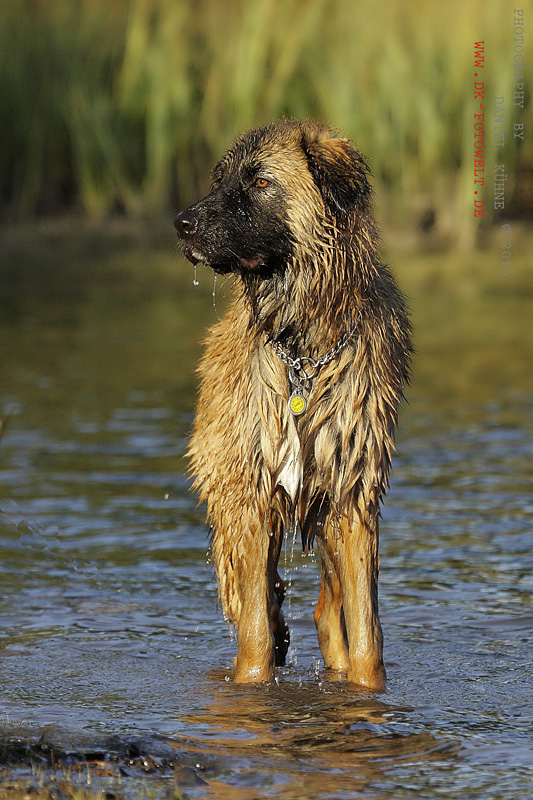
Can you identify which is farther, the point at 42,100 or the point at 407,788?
the point at 42,100

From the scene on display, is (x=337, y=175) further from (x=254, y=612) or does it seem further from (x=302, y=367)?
(x=254, y=612)

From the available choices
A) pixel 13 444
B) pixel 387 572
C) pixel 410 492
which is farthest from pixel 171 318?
pixel 387 572

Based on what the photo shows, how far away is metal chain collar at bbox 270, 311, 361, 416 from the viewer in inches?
211

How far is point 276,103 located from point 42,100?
3152 millimetres

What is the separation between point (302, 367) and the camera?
5430 mm

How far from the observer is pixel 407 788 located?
14.3ft

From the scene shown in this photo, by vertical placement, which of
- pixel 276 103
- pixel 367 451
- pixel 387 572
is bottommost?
pixel 387 572

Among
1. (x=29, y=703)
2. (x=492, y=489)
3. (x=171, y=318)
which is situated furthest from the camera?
(x=171, y=318)

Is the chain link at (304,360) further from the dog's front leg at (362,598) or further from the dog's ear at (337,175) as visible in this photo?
the dog's front leg at (362,598)

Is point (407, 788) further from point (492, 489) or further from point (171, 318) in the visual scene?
point (171, 318)

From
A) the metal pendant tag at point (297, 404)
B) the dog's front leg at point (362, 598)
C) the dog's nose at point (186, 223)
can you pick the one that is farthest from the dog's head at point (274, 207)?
the dog's front leg at point (362, 598)

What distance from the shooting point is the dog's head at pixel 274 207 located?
17.0ft

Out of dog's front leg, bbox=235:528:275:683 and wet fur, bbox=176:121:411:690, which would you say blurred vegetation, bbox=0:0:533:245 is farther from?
dog's front leg, bbox=235:528:275:683

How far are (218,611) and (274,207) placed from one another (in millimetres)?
2252
